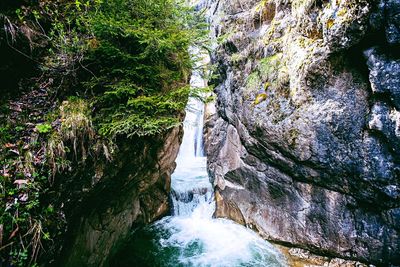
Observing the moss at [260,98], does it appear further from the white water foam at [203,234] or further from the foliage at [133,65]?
the foliage at [133,65]

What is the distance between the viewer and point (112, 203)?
5.05m

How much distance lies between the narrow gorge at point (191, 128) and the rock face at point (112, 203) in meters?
0.04

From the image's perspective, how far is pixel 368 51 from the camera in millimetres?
4457

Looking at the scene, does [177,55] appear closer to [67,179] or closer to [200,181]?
[67,179]

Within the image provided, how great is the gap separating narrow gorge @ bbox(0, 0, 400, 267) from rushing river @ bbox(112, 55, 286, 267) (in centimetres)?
5

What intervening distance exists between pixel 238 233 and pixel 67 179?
5.81m

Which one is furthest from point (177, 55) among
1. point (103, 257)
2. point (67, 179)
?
point (103, 257)

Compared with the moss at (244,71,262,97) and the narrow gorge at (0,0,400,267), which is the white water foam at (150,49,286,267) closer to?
the narrow gorge at (0,0,400,267)

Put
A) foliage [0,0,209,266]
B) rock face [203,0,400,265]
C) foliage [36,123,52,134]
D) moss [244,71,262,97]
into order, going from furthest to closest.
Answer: moss [244,71,262,97]
rock face [203,0,400,265]
foliage [36,123,52,134]
foliage [0,0,209,266]

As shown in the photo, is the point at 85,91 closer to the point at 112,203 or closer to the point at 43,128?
the point at 43,128

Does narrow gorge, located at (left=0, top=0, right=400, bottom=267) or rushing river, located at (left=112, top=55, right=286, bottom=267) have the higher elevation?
narrow gorge, located at (left=0, top=0, right=400, bottom=267)

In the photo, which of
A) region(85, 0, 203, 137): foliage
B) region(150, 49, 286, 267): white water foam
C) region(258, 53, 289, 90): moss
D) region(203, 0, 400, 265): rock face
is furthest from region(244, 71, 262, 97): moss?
region(85, 0, 203, 137): foliage

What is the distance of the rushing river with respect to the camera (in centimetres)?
616

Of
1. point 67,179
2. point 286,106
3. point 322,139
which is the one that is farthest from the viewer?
point 286,106
